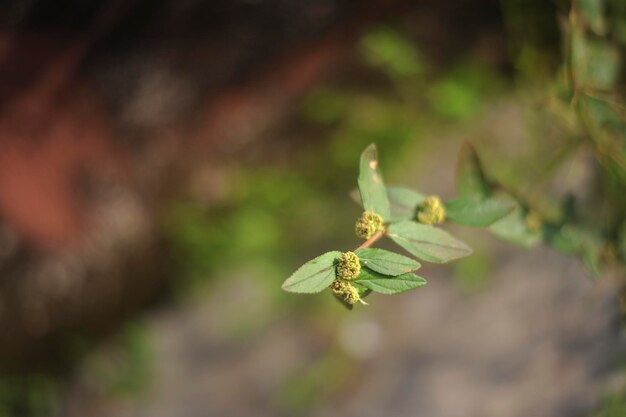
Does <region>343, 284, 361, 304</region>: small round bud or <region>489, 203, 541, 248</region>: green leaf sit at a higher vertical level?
<region>343, 284, 361, 304</region>: small round bud

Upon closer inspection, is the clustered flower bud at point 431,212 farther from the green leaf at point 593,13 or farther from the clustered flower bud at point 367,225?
the green leaf at point 593,13

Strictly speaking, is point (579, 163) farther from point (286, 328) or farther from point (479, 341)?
point (286, 328)

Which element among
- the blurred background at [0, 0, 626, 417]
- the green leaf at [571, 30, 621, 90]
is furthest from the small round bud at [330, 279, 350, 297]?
the blurred background at [0, 0, 626, 417]

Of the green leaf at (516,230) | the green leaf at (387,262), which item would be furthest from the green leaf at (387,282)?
the green leaf at (516,230)

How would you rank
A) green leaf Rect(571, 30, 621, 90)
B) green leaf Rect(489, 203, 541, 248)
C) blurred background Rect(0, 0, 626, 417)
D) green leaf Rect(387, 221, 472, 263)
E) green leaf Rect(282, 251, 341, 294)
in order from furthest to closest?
blurred background Rect(0, 0, 626, 417)
green leaf Rect(571, 30, 621, 90)
green leaf Rect(489, 203, 541, 248)
green leaf Rect(387, 221, 472, 263)
green leaf Rect(282, 251, 341, 294)

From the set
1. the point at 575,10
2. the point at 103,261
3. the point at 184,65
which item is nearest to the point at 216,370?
the point at 103,261

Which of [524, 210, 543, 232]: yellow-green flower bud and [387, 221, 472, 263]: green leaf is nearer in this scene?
[387, 221, 472, 263]: green leaf

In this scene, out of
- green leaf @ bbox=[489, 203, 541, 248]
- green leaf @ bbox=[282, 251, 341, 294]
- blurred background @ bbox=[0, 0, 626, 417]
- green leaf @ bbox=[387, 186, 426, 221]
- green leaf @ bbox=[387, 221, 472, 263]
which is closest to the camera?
green leaf @ bbox=[282, 251, 341, 294]

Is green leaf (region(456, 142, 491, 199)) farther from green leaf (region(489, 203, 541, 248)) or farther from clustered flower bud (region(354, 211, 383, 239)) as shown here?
clustered flower bud (region(354, 211, 383, 239))
